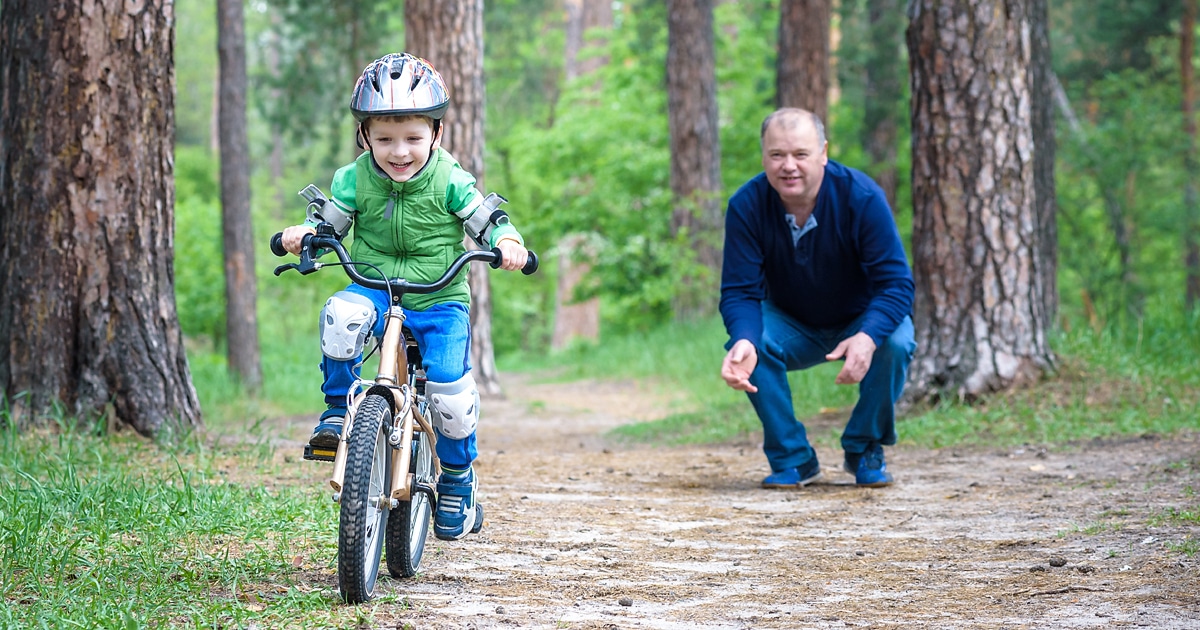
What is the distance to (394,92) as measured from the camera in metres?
3.62

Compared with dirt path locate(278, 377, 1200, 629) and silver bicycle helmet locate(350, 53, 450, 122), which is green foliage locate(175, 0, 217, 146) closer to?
dirt path locate(278, 377, 1200, 629)

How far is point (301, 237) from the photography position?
3.61 meters

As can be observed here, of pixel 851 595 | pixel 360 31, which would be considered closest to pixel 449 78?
pixel 851 595

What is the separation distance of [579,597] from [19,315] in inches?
159

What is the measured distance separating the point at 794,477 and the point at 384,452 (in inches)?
115

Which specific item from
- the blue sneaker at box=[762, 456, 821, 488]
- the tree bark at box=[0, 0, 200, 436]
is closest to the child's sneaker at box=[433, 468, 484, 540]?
the blue sneaker at box=[762, 456, 821, 488]

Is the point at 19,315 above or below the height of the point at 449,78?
below

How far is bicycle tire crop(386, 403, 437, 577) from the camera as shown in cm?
349

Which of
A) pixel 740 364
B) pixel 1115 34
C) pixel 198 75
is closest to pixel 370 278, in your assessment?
pixel 740 364

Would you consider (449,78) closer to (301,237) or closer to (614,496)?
(614,496)

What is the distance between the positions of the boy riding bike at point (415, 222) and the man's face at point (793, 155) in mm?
2049

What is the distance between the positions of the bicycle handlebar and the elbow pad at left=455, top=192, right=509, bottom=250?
18 centimetres

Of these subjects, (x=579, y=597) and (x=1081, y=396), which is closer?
(x=579, y=597)

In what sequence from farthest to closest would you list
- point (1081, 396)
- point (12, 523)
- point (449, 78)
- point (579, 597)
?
point (449, 78)
point (1081, 396)
point (12, 523)
point (579, 597)
